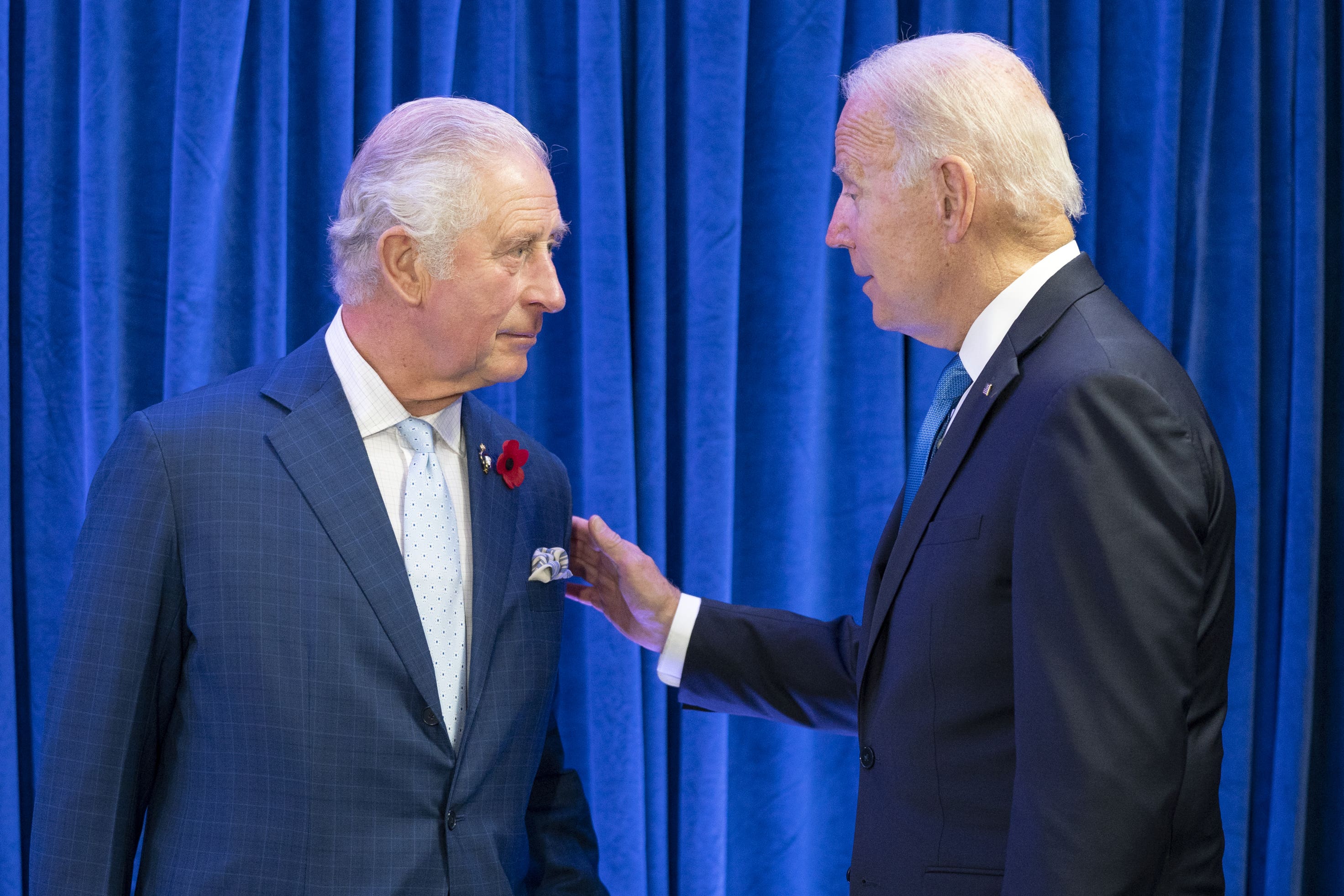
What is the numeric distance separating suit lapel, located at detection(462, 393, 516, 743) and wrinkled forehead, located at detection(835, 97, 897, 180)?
2.19ft

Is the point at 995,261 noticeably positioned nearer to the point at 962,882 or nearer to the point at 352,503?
the point at 962,882

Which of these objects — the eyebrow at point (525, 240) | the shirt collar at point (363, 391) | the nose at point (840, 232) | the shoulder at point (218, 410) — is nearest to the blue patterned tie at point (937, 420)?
the nose at point (840, 232)

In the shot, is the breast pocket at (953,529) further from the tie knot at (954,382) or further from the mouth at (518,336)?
the mouth at (518,336)

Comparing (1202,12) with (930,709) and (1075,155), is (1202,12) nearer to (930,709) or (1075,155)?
(1075,155)

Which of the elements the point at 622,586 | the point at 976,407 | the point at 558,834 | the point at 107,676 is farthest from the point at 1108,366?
the point at 107,676

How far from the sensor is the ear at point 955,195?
5.29 feet

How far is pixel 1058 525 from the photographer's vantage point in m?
1.31

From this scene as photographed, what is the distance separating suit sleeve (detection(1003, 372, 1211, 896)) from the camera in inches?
50.2

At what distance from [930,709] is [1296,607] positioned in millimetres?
1650

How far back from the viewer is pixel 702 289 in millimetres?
2473

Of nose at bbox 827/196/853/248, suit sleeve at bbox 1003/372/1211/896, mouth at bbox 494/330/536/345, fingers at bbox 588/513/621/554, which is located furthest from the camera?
fingers at bbox 588/513/621/554

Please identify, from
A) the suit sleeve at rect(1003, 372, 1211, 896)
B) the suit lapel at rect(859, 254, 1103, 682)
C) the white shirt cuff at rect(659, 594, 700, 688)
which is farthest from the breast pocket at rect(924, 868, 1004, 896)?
the white shirt cuff at rect(659, 594, 700, 688)

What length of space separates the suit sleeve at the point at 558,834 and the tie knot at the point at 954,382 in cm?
79

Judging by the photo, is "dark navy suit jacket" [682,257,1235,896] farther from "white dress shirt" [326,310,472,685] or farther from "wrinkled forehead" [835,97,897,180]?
"white dress shirt" [326,310,472,685]
